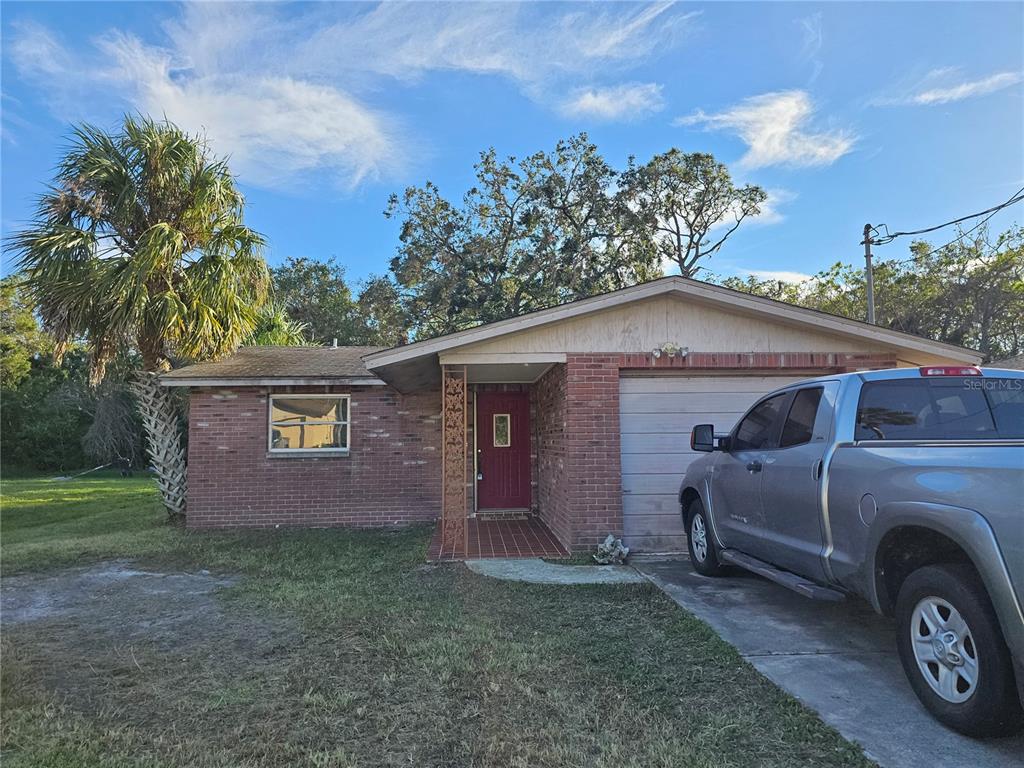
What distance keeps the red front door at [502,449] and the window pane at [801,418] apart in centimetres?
708

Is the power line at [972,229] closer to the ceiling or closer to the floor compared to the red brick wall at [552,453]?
closer to the ceiling

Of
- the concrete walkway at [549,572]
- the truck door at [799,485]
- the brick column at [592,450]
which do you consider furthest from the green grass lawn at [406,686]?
the brick column at [592,450]

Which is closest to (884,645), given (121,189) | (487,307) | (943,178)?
(943,178)

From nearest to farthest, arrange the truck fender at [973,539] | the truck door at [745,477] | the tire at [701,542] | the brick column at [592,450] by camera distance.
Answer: the truck fender at [973,539] < the truck door at [745,477] < the tire at [701,542] < the brick column at [592,450]

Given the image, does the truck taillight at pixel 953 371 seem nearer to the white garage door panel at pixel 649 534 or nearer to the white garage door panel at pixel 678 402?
the white garage door panel at pixel 678 402

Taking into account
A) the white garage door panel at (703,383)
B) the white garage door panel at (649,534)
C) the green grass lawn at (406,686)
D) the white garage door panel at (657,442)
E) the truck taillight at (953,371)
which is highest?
the white garage door panel at (703,383)

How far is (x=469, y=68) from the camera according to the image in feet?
29.8

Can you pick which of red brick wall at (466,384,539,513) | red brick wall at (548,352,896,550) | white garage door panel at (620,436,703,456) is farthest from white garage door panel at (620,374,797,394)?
red brick wall at (466,384,539,513)

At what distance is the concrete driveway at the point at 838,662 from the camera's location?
294cm

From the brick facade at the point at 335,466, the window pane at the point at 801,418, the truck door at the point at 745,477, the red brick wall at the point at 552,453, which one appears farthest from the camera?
the brick facade at the point at 335,466

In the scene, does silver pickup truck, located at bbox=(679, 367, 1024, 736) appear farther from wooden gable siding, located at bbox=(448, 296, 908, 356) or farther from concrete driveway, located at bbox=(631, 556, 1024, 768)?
wooden gable siding, located at bbox=(448, 296, 908, 356)

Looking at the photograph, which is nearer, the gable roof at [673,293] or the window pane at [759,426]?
the window pane at [759,426]

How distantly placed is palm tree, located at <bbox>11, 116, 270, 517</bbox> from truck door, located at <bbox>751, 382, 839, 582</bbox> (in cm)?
919

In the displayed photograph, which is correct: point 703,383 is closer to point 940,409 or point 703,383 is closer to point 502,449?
point 940,409
